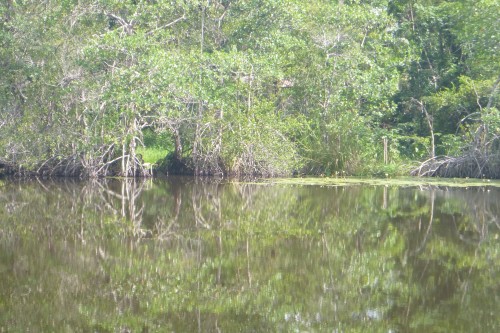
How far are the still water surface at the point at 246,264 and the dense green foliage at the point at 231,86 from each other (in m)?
4.09

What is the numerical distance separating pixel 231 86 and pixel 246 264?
10.8 meters

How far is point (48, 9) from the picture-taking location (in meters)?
17.8

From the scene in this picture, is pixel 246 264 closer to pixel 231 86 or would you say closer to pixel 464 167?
pixel 231 86

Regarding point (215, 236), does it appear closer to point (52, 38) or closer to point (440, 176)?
point (52, 38)

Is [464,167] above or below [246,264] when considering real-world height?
below

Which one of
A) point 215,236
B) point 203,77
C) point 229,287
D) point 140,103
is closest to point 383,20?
point 203,77

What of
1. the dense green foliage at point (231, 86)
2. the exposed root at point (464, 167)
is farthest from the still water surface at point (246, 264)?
the exposed root at point (464, 167)

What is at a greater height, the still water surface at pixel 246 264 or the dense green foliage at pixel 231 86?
the dense green foliage at pixel 231 86

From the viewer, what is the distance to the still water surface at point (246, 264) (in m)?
5.38

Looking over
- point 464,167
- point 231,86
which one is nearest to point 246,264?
point 231,86

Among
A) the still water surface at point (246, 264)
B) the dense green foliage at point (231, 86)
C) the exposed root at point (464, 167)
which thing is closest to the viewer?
the still water surface at point (246, 264)

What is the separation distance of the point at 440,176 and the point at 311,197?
6.76 metres

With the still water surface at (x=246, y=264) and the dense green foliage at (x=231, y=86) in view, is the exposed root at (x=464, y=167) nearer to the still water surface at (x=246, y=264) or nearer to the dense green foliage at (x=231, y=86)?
the dense green foliage at (x=231, y=86)

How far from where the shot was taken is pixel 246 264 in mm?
→ 7324
